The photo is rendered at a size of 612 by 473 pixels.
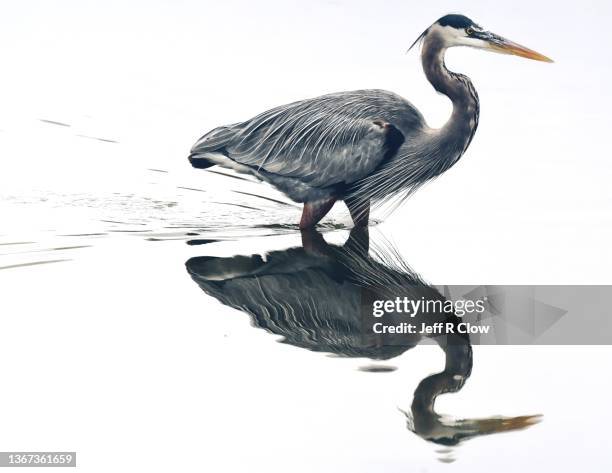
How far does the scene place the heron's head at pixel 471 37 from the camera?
26.5 feet

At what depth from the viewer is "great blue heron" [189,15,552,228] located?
8.03 metres

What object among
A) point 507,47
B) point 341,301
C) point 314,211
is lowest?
point 341,301

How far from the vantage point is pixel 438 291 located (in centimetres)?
646

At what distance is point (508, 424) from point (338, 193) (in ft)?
12.8

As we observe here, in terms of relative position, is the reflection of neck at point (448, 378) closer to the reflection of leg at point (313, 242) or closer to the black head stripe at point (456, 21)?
the reflection of leg at point (313, 242)

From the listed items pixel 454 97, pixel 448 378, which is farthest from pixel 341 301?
pixel 454 97

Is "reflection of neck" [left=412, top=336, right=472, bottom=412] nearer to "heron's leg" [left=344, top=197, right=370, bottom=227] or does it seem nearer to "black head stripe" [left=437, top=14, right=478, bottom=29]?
"heron's leg" [left=344, top=197, right=370, bottom=227]

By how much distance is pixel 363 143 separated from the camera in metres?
7.97

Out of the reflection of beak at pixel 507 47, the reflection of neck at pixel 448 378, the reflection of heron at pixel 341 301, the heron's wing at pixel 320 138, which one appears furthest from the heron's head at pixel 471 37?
the reflection of neck at pixel 448 378

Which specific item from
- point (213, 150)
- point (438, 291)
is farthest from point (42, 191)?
point (438, 291)

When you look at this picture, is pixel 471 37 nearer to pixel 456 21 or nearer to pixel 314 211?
pixel 456 21

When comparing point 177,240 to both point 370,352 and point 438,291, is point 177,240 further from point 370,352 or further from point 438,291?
point 370,352

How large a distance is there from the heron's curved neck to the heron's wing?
13.3 inches

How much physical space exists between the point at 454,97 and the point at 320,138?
1.14 m
